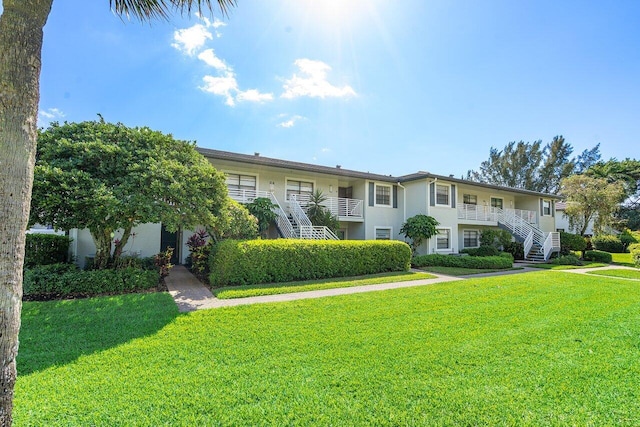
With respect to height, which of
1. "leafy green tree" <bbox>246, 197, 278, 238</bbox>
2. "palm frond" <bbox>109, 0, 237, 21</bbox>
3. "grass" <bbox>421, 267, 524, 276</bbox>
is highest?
"palm frond" <bbox>109, 0, 237, 21</bbox>

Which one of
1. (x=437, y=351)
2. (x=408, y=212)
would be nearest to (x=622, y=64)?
(x=408, y=212)

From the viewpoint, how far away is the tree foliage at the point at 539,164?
40.8m

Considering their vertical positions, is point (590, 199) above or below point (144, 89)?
below

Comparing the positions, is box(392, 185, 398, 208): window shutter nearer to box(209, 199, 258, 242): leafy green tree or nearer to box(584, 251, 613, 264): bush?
box(209, 199, 258, 242): leafy green tree

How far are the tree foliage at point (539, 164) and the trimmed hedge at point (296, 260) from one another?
39301mm

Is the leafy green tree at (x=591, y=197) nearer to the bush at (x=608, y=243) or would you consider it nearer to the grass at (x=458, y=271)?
the bush at (x=608, y=243)

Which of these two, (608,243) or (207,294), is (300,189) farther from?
(608,243)

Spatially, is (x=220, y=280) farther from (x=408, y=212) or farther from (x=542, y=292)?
(x=408, y=212)

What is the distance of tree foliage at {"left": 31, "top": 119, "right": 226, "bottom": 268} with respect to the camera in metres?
6.71

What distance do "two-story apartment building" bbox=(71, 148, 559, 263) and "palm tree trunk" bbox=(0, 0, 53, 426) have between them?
1037 centimetres

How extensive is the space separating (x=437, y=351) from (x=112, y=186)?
823 cm

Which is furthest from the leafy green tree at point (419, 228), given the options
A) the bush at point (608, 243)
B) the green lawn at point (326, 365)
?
the bush at point (608, 243)

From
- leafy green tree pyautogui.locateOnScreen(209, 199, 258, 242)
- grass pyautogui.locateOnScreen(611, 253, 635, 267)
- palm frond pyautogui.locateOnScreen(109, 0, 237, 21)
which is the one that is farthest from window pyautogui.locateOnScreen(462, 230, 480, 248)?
palm frond pyautogui.locateOnScreen(109, 0, 237, 21)

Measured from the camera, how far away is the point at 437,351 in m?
4.18
